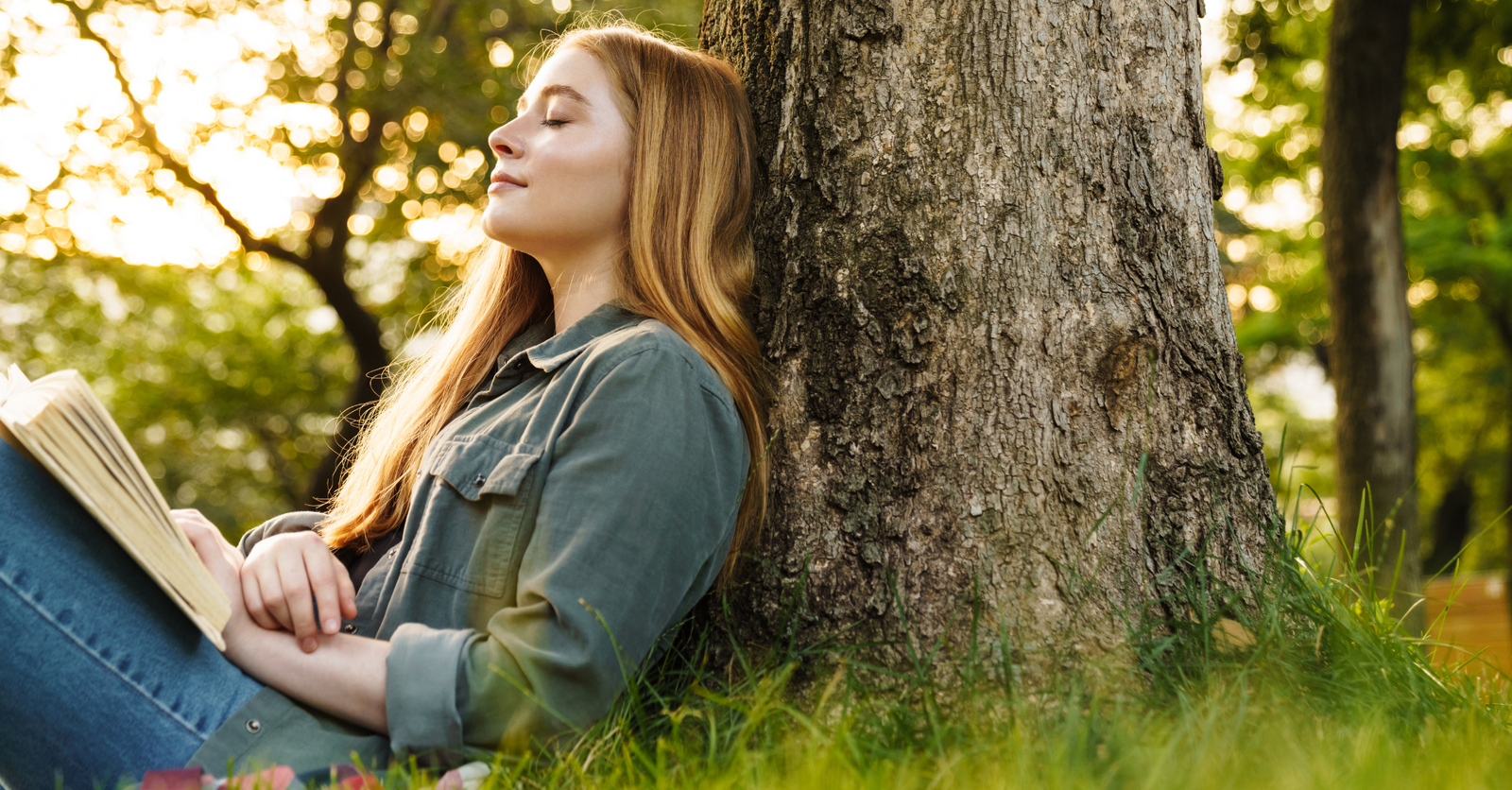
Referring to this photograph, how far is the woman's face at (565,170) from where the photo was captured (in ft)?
7.25

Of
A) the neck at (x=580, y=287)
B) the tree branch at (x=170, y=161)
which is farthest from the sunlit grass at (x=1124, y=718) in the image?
the tree branch at (x=170, y=161)

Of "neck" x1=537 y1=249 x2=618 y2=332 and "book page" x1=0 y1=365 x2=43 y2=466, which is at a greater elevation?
"neck" x1=537 y1=249 x2=618 y2=332

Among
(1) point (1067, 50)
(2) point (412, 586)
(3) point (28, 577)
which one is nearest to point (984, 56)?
(1) point (1067, 50)

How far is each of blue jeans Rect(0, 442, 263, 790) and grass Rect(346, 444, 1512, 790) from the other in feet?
1.27

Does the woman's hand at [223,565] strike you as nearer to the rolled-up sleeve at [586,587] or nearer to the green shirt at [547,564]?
the green shirt at [547,564]

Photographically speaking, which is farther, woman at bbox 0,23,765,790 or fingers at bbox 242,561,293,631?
fingers at bbox 242,561,293,631

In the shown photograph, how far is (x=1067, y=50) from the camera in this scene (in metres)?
2.01

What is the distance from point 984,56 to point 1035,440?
0.76 m

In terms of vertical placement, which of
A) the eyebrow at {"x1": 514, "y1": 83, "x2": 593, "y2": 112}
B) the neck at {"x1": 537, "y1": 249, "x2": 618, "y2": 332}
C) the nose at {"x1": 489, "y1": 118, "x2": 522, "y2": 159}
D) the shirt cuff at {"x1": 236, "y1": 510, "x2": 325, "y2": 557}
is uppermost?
the eyebrow at {"x1": 514, "y1": 83, "x2": 593, "y2": 112}

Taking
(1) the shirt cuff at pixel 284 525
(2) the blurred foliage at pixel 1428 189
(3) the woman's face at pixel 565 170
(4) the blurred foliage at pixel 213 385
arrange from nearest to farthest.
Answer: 1. (3) the woman's face at pixel 565 170
2. (1) the shirt cuff at pixel 284 525
3. (2) the blurred foliage at pixel 1428 189
4. (4) the blurred foliage at pixel 213 385

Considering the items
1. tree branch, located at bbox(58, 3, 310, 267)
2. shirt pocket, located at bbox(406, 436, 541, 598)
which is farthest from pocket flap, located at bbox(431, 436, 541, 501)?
tree branch, located at bbox(58, 3, 310, 267)

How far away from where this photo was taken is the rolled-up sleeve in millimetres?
1610

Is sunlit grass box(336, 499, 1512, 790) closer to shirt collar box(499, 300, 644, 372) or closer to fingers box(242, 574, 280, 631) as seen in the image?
fingers box(242, 574, 280, 631)

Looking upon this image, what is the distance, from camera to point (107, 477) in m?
1.52
